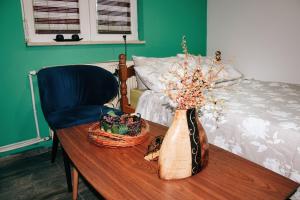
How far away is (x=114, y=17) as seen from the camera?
2777 mm

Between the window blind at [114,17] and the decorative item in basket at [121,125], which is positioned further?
Result: the window blind at [114,17]

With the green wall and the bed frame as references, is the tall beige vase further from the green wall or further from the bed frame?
the green wall

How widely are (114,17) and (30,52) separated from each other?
40.5 inches

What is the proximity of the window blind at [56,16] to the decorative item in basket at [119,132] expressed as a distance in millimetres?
1456

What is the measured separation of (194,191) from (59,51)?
2.01 meters

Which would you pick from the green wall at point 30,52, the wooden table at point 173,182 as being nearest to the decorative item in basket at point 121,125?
the wooden table at point 173,182

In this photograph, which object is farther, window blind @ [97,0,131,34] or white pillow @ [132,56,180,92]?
window blind @ [97,0,131,34]

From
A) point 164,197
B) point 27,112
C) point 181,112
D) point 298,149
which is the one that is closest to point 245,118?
point 298,149

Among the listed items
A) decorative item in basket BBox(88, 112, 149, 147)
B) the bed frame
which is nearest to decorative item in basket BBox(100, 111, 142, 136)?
decorative item in basket BBox(88, 112, 149, 147)

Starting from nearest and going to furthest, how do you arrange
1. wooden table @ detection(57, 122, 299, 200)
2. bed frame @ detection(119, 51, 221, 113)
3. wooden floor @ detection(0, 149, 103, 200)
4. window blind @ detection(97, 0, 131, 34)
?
wooden table @ detection(57, 122, 299, 200) → wooden floor @ detection(0, 149, 103, 200) → bed frame @ detection(119, 51, 221, 113) → window blind @ detection(97, 0, 131, 34)

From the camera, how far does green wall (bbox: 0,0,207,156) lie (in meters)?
2.10

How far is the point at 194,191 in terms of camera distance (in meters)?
0.87

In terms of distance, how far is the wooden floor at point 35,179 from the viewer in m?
1.67

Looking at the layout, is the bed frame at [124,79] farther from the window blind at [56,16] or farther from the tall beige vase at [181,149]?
the tall beige vase at [181,149]
